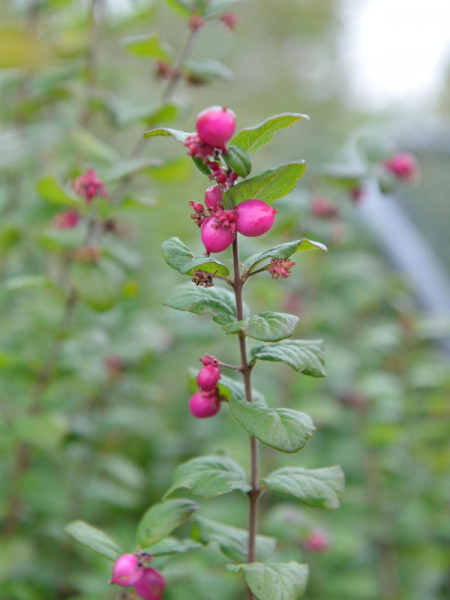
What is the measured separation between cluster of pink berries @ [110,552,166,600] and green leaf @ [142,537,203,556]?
0.01 metres

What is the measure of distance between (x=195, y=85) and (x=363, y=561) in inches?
44.8

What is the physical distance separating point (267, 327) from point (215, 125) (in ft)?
0.57

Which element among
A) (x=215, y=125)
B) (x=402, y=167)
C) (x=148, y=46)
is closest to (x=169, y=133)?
(x=215, y=125)

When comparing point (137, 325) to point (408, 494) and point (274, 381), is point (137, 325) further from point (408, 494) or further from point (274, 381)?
point (408, 494)

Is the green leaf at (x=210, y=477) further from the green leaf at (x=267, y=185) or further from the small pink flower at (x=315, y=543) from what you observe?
the small pink flower at (x=315, y=543)

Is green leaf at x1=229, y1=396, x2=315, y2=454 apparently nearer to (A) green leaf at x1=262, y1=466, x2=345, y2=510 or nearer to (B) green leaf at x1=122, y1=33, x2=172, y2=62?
(A) green leaf at x1=262, y1=466, x2=345, y2=510

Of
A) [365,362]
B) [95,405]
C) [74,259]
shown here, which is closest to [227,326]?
[74,259]

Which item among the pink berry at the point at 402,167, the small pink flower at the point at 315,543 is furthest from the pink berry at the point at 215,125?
the small pink flower at the point at 315,543

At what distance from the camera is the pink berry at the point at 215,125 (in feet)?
1.54

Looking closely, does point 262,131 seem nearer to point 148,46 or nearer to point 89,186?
point 89,186

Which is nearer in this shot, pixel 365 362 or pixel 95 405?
pixel 95 405

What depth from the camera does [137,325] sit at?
142cm

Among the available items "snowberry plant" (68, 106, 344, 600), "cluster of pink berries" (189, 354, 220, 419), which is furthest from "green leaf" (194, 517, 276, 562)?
"cluster of pink berries" (189, 354, 220, 419)

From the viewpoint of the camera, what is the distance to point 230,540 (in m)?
0.65
